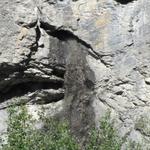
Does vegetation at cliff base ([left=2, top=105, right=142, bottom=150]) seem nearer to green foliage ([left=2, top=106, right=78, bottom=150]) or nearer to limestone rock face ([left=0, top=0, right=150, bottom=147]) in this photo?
green foliage ([left=2, top=106, right=78, bottom=150])

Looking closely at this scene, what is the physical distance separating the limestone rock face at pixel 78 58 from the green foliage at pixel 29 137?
22.0 ft

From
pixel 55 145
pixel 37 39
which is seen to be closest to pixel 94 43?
pixel 37 39

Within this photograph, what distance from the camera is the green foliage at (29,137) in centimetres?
1277

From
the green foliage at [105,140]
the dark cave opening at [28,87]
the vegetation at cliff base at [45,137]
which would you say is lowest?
the dark cave opening at [28,87]

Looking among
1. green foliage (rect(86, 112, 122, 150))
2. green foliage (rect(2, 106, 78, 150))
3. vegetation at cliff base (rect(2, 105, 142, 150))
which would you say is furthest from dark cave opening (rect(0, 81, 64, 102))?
green foliage (rect(2, 106, 78, 150))

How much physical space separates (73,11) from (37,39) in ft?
5.74

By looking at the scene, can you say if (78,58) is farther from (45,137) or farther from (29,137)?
(29,137)

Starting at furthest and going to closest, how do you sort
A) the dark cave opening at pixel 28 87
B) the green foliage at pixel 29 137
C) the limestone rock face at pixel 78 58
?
the dark cave opening at pixel 28 87 < the limestone rock face at pixel 78 58 < the green foliage at pixel 29 137

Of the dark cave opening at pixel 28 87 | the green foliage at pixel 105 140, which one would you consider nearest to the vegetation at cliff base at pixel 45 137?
the green foliage at pixel 105 140

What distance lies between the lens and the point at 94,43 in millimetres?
21188

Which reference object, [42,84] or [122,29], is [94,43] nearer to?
[122,29]

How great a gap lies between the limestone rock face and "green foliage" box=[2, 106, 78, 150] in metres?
6.69

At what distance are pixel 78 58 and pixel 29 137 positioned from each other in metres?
8.79

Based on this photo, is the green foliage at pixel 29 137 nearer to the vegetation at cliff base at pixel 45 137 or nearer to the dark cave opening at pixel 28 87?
the vegetation at cliff base at pixel 45 137
